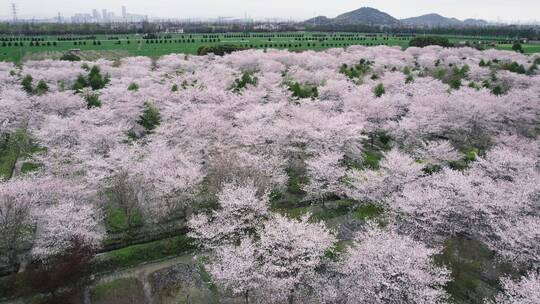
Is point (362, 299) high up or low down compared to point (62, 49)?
down

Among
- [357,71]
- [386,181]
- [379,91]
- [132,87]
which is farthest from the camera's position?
[357,71]

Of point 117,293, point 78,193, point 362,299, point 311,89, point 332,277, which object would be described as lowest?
point 117,293

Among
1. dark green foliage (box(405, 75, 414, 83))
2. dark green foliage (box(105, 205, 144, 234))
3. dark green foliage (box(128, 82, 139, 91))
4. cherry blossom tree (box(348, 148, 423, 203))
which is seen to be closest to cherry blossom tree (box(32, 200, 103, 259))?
dark green foliage (box(105, 205, 144, 234))

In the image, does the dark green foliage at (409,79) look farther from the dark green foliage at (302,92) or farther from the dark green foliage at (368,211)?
the dark green foliage at (368,211)

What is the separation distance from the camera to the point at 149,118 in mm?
44938

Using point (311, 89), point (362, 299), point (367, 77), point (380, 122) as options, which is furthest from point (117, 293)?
point (367, 77)

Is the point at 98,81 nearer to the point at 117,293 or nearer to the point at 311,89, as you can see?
the point at 311,89

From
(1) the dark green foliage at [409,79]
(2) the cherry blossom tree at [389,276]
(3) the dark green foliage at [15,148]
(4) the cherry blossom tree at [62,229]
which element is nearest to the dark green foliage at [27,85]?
(3) the dark green foliage at [15,148]

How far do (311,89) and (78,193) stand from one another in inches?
1441

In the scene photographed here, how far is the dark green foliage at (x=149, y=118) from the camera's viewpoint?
44.7 meters

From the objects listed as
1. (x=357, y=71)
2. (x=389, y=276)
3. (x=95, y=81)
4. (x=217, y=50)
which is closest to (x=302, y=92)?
(x=357, y=71)

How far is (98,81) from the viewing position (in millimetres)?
53750

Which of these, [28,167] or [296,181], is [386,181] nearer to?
[296,181]

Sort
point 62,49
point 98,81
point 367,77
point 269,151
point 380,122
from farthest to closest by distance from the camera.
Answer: point 62,49 < point 367,77 < point 98,81 < point 380,122 < point 269,151
